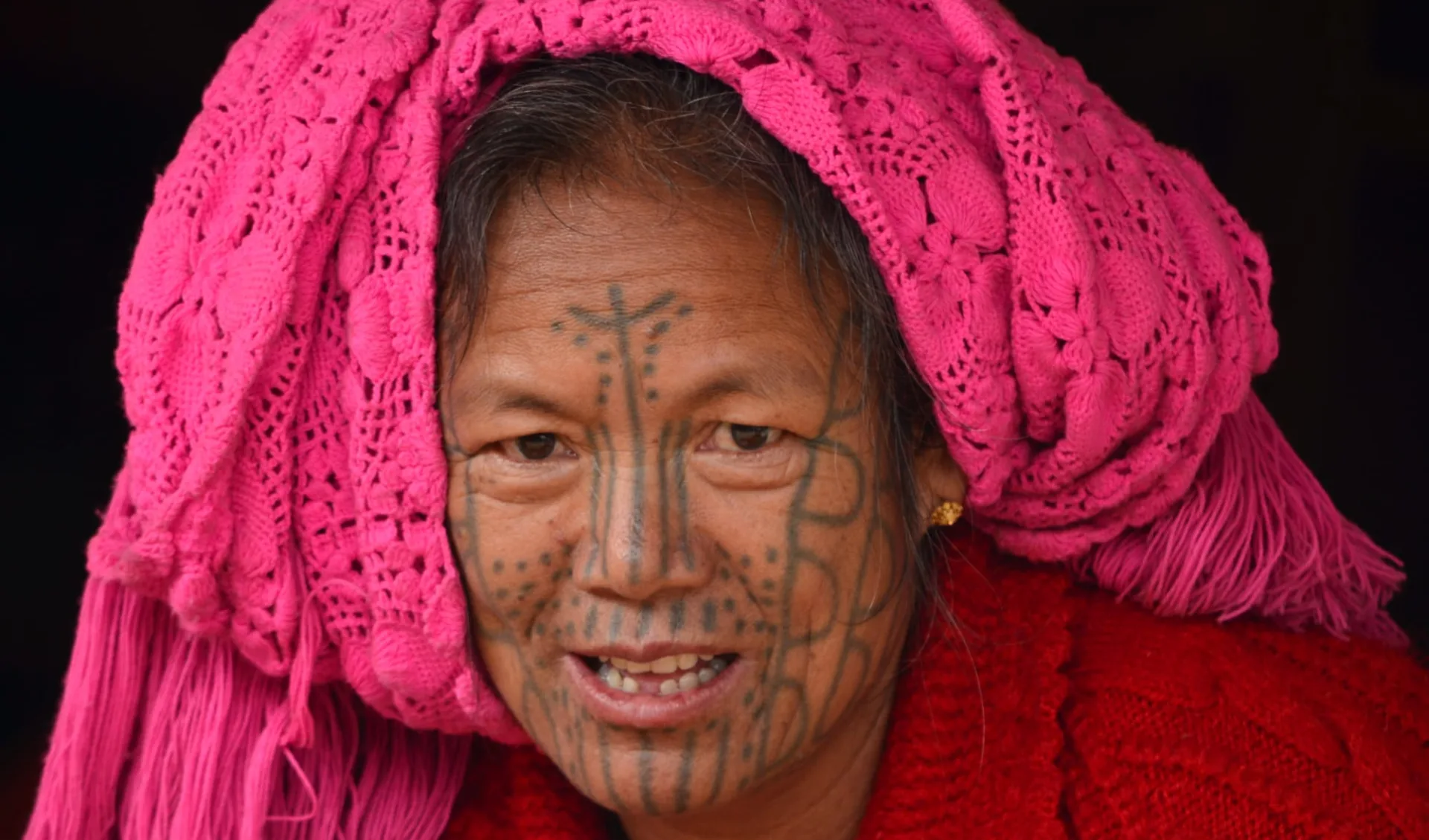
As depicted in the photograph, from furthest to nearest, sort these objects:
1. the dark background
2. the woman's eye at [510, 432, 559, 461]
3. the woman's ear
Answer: the dark background → the woman's ear → the woman's eye at [510, 432, 559, 461]

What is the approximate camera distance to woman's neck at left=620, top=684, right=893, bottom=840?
198cm

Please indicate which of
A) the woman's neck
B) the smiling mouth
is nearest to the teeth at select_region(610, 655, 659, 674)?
the smiling mouth

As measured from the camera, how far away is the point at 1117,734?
188cm

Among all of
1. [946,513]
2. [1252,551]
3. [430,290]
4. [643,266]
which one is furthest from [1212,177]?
[430,290]

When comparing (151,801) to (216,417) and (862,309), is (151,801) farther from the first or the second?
(862,309)

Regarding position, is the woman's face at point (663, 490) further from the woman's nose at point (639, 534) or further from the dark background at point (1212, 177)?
the dark background at point (1212, 177)

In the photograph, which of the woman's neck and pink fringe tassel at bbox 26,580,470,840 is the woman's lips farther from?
pink fringe tassel at bbox 26,580,470,840

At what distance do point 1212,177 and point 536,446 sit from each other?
2099mm

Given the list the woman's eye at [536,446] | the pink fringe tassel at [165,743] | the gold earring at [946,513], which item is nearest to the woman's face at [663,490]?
the woman's eye at [536,446]

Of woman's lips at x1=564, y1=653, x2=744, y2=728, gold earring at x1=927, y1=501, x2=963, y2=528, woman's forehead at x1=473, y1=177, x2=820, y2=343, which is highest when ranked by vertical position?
woman's forehead at x1=473, y1=177, x2=820, y2=343

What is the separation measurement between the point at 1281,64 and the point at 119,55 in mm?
2304

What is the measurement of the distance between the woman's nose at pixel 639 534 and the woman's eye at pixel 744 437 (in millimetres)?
51

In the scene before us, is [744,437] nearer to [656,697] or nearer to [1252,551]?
[656,697]

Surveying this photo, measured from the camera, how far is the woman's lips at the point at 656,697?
5.78 ft
